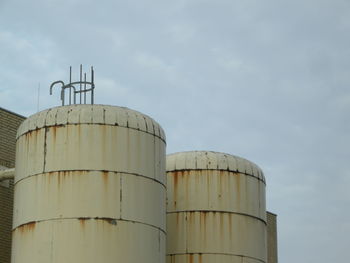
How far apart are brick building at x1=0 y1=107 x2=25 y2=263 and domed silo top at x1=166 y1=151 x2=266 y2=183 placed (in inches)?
179

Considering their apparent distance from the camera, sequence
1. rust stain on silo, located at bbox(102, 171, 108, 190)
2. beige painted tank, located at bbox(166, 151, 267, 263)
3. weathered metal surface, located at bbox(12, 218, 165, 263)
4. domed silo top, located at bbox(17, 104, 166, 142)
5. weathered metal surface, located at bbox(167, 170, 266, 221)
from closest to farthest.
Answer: weathered metal surface, located at bbox(12, 218, 165, 263), rust stain on silo, located at bbox(102, 171, 108, 190), domed silo top, located at bbox(17, 104, 166, 142), beige painted tank, located at bbox(166, 151, 267, 263), weathered metal surface, located at bbox(167, 170, 266, 221)

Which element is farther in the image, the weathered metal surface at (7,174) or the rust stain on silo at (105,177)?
the weathered metal surface at (7,174)

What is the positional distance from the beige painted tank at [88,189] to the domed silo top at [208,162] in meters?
3.80

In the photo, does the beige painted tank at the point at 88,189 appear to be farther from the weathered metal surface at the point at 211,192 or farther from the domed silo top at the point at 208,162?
the domed silo top at the point at 208,162

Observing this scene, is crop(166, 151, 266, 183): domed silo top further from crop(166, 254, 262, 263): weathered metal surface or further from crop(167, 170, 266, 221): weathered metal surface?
crop(166, 254, 262, 263): weathered metal surface

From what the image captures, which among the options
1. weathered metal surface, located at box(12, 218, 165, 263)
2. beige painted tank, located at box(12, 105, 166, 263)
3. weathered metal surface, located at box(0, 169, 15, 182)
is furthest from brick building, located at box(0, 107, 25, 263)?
weathered metal surface, located at box(12, 218, 165, 263)

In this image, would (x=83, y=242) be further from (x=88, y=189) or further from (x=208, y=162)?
(x=208, y=162)

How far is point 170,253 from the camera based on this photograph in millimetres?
23906

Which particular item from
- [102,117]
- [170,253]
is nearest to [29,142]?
[102,117]

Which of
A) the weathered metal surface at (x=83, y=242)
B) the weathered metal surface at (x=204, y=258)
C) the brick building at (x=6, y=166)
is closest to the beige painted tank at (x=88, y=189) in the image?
the weathered metal surface at (x=83, y=242)

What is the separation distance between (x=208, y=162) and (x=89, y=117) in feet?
17.8

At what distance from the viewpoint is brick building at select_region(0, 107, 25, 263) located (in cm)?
2372

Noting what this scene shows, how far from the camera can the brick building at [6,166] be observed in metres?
23.7

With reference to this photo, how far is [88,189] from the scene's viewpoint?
19.5m
